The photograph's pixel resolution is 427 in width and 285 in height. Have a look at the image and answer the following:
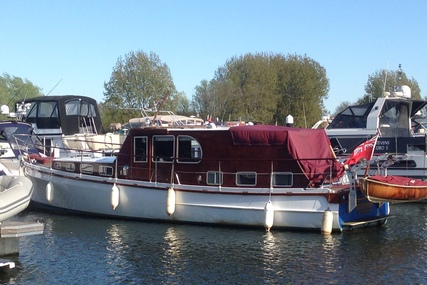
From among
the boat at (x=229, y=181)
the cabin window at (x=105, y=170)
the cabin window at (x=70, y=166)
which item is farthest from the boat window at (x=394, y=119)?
the cabin window at (x=70, y=166)

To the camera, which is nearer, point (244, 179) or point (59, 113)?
point (244, 179)

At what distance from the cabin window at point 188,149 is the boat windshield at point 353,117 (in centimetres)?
1035

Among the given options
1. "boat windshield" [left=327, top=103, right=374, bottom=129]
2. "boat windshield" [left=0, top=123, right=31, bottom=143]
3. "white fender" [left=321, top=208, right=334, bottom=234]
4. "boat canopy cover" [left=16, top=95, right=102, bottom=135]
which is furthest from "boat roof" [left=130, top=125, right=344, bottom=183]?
"boat canopy cover" [left=16, top=95, right=102, bottom=135]

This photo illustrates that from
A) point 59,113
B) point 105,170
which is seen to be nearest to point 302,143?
point 105,170

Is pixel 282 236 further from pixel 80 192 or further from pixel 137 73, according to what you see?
pixel 137 73

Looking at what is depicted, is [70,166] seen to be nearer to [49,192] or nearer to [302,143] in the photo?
[49,192]

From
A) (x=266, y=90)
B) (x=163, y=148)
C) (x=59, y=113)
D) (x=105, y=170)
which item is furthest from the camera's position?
(x=266, y=90)

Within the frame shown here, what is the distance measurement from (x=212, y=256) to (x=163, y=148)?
5.35m

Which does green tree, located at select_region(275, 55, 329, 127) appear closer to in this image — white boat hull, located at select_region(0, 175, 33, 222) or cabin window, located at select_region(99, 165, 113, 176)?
→ cabin window, located at select_region(99, 165, 113, 176)

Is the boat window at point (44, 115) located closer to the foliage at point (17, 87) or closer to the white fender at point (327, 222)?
the white fender at point (327, 222)

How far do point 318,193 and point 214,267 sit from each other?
4.58 meters

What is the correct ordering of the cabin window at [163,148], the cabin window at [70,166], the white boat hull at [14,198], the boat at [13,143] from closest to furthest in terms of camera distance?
the white boat hull at [14,198]
the cabin window at [163,148]
the cabin window at [70,166]
the boat at [13,143]

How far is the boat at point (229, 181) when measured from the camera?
59.6ft

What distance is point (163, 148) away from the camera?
20.1 metres
